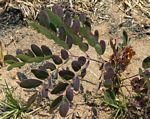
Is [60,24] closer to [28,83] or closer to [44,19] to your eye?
[44,19]

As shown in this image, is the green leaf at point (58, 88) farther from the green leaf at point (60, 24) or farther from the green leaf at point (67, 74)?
the green leaf at point (60, 24)

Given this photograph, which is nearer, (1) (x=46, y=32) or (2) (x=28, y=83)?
(1) (x=46, y=32)

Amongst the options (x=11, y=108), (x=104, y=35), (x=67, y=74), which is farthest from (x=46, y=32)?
(x=104, y=35)

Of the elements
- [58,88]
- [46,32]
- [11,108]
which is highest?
[46,32]

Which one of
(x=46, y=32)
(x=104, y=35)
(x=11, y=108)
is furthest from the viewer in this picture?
(x=104, y=35)

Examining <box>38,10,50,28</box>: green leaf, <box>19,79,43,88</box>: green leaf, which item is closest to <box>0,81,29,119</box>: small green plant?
<box>19,79,43,88</box>: green leaf

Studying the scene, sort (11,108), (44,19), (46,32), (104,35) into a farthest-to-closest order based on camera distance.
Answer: (104,35) < (11,108) < (44,19) < (46,32)

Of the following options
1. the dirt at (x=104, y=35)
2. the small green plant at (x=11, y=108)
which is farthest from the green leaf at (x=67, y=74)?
the dirt at (x=104, y=35)

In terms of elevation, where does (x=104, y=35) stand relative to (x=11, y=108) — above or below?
above

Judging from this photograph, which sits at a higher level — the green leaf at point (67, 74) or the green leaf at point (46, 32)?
the green leaf at point (46, 32)

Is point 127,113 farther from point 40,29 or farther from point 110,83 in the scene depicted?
point 40,29

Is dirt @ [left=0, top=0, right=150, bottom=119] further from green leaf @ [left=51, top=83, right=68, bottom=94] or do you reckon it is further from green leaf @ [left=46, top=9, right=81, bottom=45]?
green leaf @ [left=46, top=9, right=81, bottom=45]
